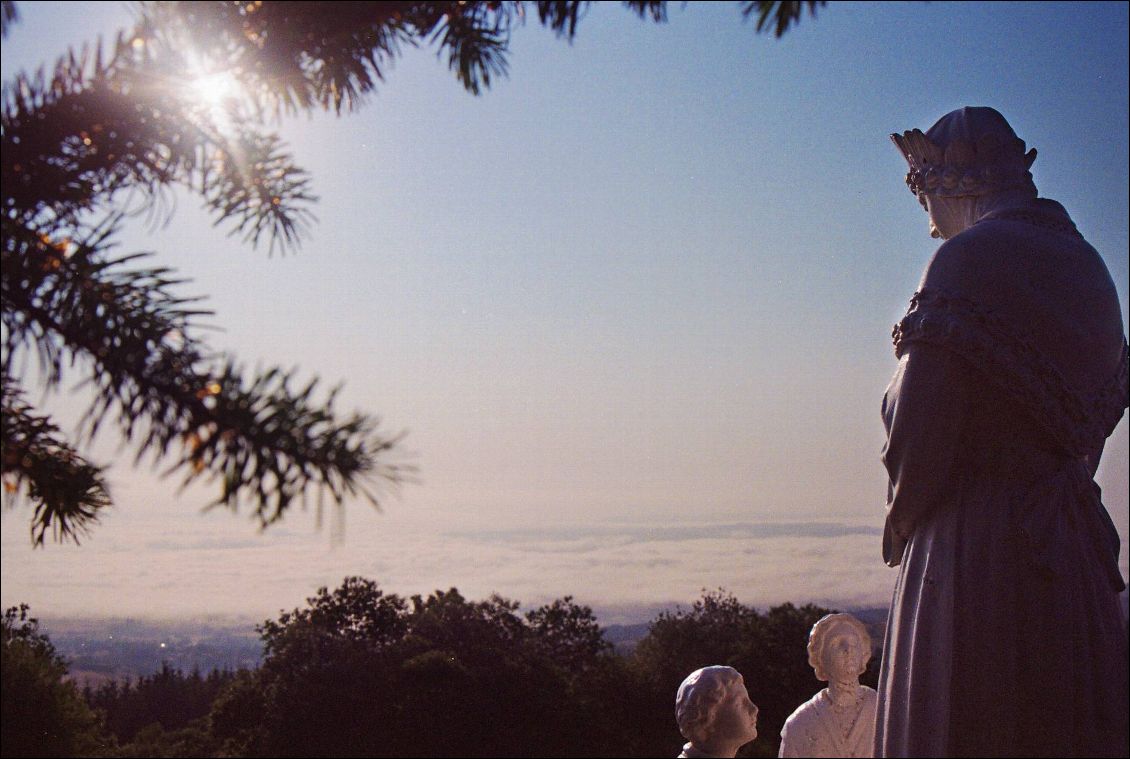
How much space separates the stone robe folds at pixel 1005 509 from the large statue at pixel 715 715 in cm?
93

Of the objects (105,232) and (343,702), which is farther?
(343,702)

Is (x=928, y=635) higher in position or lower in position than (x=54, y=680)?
higher

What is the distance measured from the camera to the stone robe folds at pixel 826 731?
179 inches

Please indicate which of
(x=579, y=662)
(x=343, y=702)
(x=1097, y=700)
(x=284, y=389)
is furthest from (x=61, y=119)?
(x=579, y=662)

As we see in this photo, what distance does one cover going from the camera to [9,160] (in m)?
1.83

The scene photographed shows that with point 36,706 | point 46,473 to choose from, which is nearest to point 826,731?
point 46,473

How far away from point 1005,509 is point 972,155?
1.37 m

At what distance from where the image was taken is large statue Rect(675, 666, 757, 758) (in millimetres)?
4332

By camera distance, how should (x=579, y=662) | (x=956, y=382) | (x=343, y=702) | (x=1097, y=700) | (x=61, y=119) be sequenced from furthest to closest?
(x=579, y=662)
(x=343, y=702)
(x=956, y=382)
(x=1097, y=700)
(x=61, y=119)

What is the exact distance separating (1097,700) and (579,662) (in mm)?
20222

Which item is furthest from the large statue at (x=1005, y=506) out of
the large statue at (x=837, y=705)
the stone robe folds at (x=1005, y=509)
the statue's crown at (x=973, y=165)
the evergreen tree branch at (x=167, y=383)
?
the evergreen tree branch at (x=167, y=383)

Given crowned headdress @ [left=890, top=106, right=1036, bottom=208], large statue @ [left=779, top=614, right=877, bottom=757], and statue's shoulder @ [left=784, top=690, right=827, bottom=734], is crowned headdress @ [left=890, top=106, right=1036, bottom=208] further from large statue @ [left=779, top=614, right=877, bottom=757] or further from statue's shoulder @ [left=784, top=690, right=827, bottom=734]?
statue's shoulder @ [left=784, top=690, right=827, bottom=734]

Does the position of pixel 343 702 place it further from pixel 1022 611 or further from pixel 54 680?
pixel 1022 611

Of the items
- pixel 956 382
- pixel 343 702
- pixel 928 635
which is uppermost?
pixel 956 382
